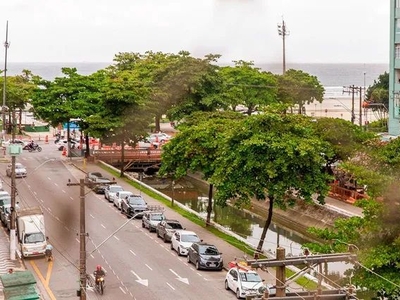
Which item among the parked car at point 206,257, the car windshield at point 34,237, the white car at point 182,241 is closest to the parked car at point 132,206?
the white car at point 182,241

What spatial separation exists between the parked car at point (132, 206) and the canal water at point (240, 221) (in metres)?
6.70

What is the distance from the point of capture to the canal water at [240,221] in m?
46.3

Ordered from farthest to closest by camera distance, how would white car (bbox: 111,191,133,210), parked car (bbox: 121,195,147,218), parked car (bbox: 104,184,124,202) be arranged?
parked car (bbox: 104,184,124,202) → white car (bbox: 111,191,133,210) → parked car (bbox: 121,195,147,218)

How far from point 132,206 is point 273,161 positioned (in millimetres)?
14026

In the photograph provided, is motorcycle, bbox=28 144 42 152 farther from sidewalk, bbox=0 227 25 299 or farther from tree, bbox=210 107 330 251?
tree, bbox=210 107 330 251

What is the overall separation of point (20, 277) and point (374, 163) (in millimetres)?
13848

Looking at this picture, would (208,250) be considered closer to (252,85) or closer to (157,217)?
(157,217)

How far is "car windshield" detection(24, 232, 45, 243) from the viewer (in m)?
39.7

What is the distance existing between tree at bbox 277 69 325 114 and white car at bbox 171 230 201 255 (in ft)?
182

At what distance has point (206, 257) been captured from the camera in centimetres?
3769

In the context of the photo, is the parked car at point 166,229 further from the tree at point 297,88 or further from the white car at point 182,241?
the tree at point 297,88

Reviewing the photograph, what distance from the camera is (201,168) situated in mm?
47750

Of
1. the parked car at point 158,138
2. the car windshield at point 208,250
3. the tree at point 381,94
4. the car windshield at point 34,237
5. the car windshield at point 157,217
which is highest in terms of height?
the tree at point 381,94

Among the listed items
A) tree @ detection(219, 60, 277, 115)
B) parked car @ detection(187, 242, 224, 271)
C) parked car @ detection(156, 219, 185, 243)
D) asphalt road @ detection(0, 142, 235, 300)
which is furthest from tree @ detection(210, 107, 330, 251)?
tree @ detection(219, 60, 277, 115)
